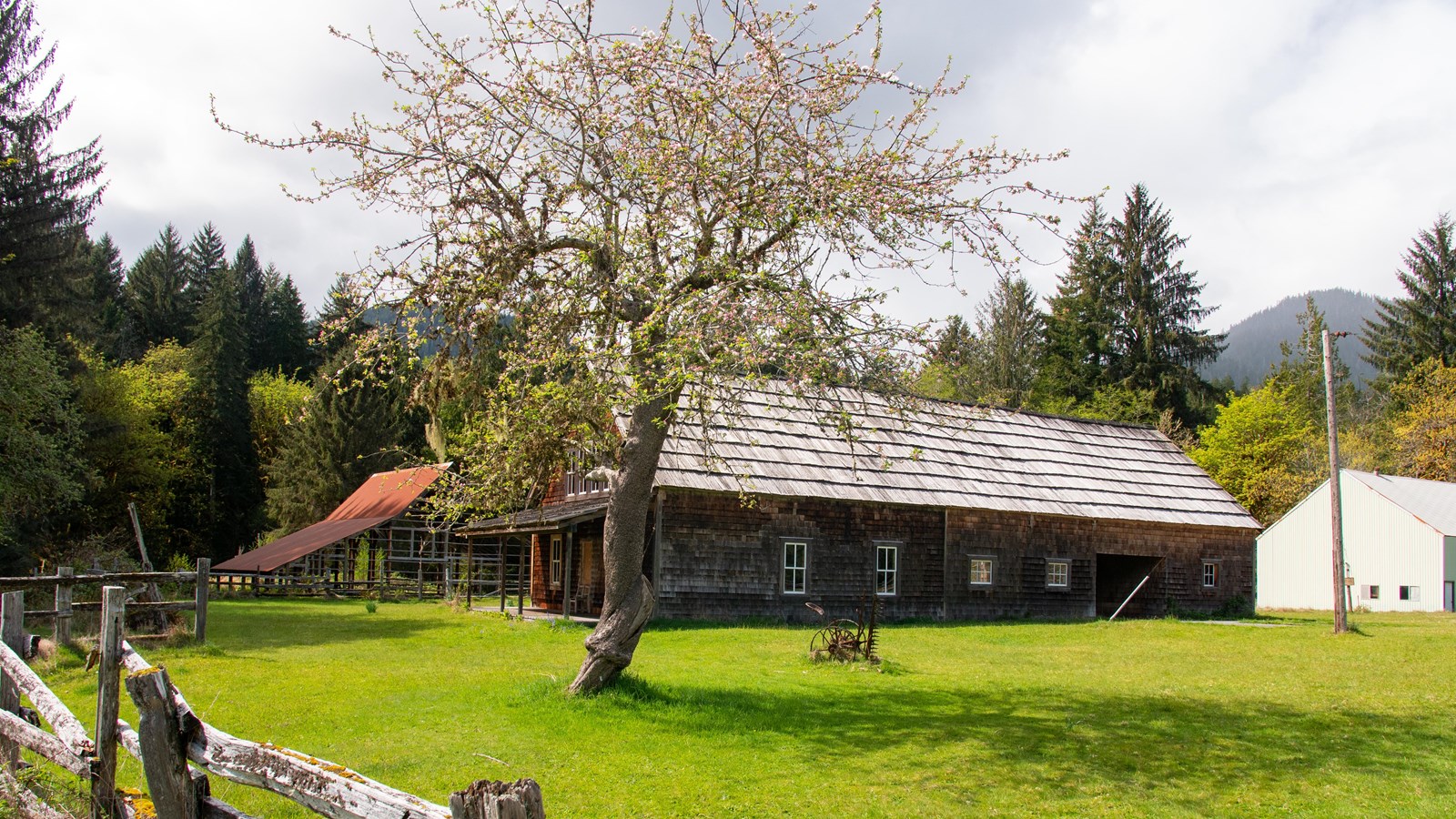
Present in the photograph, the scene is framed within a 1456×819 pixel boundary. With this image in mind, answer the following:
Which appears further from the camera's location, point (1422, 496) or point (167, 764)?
point (1422, 496)

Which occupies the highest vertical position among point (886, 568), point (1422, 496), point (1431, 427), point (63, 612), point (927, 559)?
point (1431, 427)

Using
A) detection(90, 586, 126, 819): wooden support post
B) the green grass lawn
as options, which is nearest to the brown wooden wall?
the green grass lawn

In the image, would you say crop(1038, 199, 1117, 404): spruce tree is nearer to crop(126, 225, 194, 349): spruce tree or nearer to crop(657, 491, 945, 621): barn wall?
crop(657, 491, 945, 621): barn wall

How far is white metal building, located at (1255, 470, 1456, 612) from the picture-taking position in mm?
37906

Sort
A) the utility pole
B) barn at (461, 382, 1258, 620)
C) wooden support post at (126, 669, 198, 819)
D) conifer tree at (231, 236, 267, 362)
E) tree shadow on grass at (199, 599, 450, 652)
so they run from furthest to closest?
conifer tree at (231, 236, 267, 362), the utility pole, barn at (461, 382, 1258, 620), tree shadow on grass at (199, 599, 450, 652), wooden support post at (126, 669, 198, 819)

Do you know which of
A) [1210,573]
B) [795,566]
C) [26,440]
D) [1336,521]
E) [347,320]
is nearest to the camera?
[347,320]

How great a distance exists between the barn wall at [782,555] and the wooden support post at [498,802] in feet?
62.1

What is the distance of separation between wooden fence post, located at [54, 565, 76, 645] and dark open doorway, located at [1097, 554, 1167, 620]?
25415mm

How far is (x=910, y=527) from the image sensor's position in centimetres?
2608

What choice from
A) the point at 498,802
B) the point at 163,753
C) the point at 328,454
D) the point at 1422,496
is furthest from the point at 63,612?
the point at 1422,496

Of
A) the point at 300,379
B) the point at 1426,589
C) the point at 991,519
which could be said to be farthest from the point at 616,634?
the point at 300,379

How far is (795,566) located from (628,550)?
42.5 feet

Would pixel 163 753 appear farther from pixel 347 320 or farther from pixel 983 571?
pixel 983 571

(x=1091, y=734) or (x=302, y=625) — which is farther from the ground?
(x=1091, y=734)
